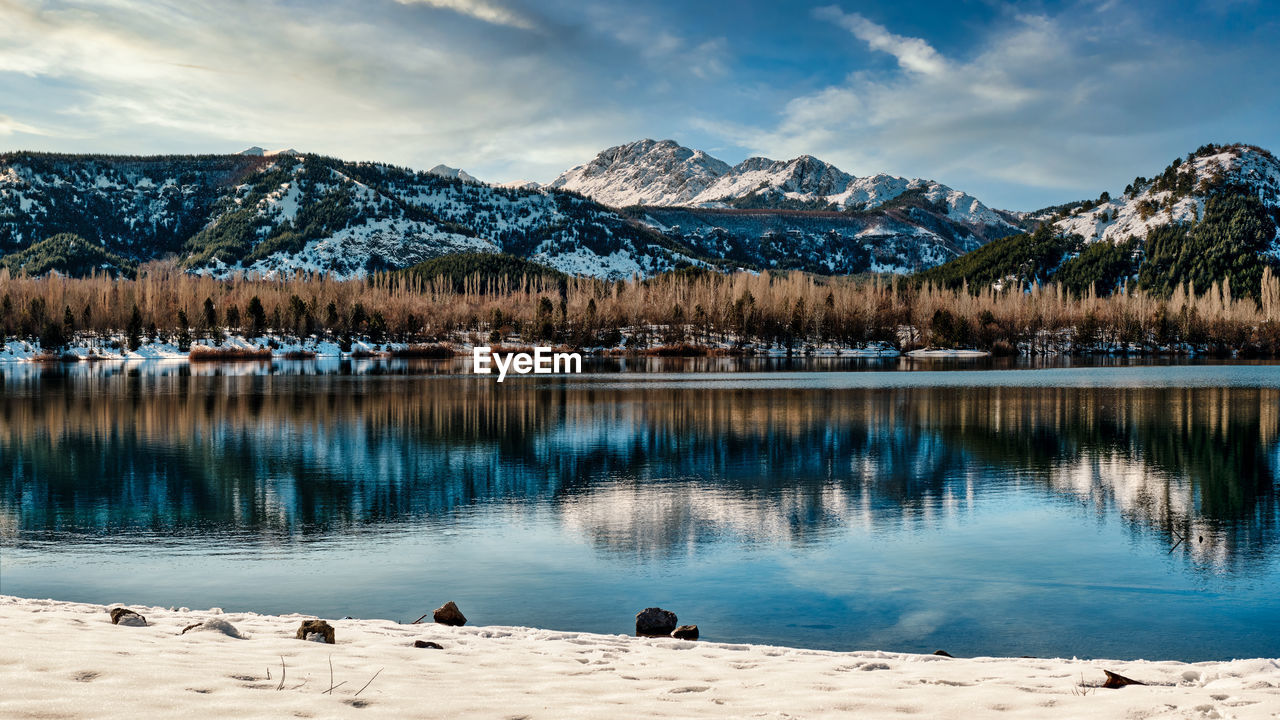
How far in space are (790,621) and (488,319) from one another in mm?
147535

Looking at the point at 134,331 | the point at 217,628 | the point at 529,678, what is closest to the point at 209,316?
the point at 134,331

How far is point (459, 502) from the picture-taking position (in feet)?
63.6

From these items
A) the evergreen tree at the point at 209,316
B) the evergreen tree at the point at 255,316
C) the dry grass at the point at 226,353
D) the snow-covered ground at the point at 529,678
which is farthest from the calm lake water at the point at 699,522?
the evergreen tree at the point at 255,316

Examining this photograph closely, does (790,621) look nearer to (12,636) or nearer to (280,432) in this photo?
(12,636)

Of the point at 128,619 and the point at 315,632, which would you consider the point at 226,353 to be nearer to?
the point at 128,619

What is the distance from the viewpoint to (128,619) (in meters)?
9.54

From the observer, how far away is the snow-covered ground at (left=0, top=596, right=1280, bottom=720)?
6461mm

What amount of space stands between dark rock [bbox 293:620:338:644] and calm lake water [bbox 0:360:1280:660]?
8.04 ft

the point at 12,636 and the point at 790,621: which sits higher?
the point at 12,636

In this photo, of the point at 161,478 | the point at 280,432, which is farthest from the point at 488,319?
the point at 161,478

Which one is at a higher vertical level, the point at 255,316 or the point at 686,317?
the point at 255,316

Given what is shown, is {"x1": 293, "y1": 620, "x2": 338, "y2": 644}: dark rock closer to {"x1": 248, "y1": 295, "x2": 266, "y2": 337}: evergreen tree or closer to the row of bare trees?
the row of bare trees

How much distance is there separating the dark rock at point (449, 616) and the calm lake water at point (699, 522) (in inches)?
21.5

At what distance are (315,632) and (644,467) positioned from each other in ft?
49.8
